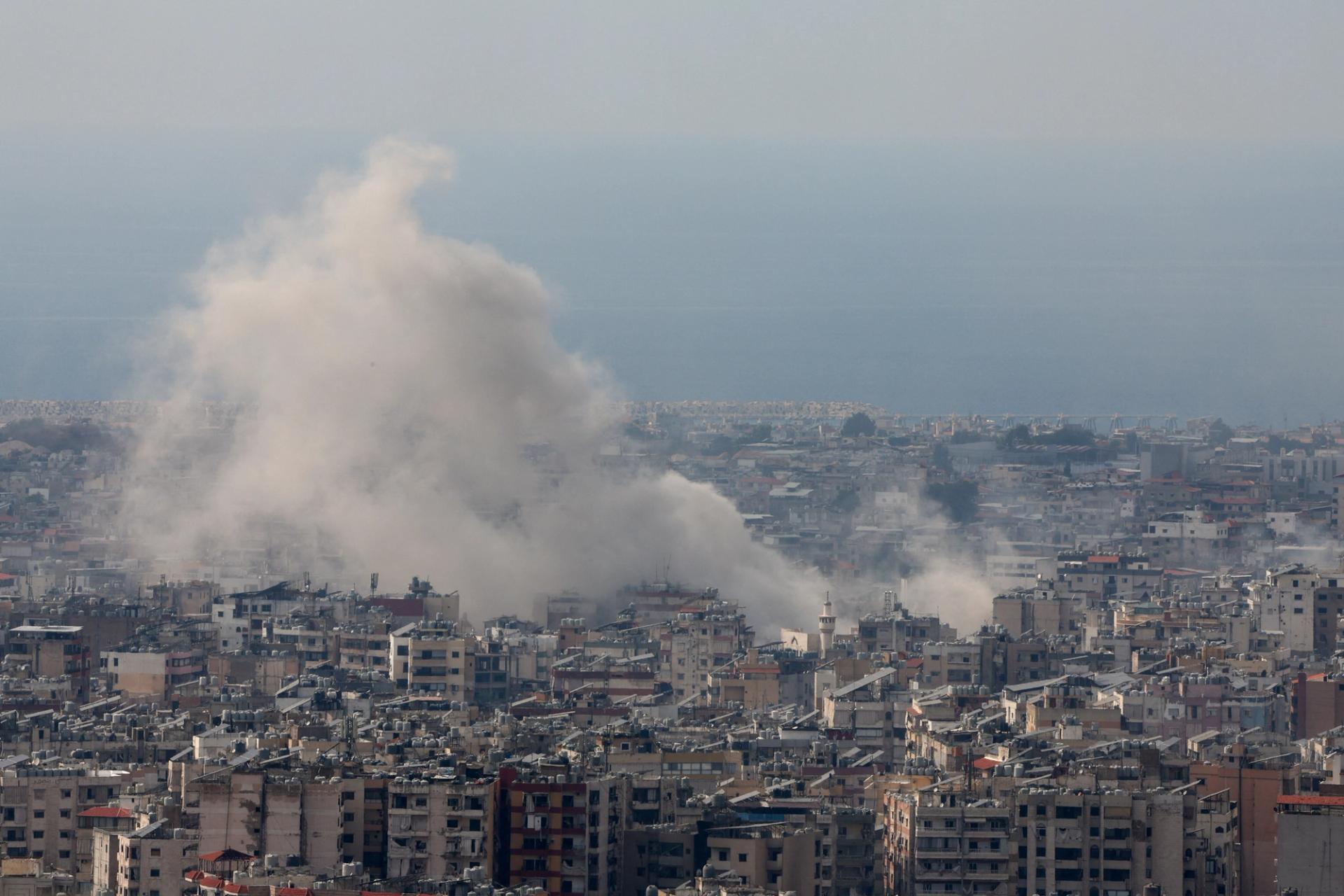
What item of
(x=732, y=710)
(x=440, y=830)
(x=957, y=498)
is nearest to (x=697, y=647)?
(x=732, y=710)

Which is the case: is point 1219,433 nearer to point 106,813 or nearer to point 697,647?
point 697,647

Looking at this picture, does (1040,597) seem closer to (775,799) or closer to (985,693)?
(985,693)

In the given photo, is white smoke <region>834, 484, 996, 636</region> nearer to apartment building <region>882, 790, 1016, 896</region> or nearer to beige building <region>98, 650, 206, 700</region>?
beige building <region>98, 650, 206, 700</region>

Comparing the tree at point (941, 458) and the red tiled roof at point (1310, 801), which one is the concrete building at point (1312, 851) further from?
the tree at point (941, 458)

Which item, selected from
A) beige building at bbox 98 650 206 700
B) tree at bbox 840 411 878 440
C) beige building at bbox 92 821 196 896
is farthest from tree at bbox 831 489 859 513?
beige building at bbox 92 821 196 896

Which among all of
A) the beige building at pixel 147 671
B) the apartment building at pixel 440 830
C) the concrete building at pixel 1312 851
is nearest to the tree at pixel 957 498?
the beige building at pixel 147 671

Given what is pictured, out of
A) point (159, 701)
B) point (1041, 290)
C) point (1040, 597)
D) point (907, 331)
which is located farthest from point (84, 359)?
point (159, 701)

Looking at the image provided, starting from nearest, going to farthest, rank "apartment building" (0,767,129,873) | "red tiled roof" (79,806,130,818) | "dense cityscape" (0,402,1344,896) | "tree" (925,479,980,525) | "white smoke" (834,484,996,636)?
"dense cityscape" (0,402,1344,896)
"red tiled roof" (79,806,130,818)
"apartment building" (0,767,129,873)
"white smoke" (834,484,996,636)
"tree" (925,479,980,525)
